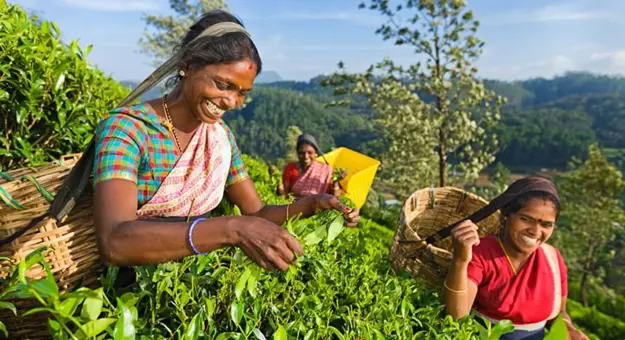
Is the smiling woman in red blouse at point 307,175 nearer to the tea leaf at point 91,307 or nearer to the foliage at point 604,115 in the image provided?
the tea leaf at point 91,307

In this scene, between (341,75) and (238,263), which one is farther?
(341,75)

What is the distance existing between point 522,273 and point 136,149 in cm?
212

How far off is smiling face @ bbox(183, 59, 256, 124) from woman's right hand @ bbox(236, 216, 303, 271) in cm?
75

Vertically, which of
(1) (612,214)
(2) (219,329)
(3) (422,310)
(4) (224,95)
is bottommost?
(1) (612,214)

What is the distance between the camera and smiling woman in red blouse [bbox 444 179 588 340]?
244 centimetres

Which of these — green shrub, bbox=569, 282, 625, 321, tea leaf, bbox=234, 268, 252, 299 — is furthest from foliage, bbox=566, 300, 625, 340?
tea leaf, bbox=234, 268, 252, 299

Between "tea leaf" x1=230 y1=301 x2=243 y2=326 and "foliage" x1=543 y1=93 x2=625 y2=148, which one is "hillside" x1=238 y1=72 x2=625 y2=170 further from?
"tea leaf" x1=230 y1=301 x2=243 y2=326

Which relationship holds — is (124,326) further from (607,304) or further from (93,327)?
(607,304)

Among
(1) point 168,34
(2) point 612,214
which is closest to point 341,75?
(1) point 168,34

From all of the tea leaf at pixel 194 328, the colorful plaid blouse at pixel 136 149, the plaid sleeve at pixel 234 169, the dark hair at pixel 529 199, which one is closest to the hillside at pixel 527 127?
the dark hair at pixel 529 199

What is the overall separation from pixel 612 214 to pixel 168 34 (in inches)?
969

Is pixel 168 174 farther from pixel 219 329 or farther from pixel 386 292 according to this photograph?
pixel 386 292

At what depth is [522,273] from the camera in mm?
2504

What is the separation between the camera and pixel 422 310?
168 centimetres
